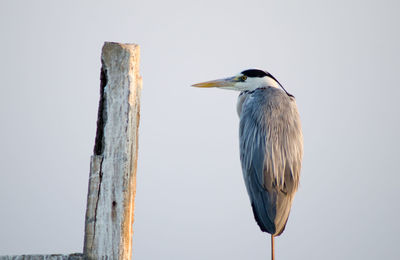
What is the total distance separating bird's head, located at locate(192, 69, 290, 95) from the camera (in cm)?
533

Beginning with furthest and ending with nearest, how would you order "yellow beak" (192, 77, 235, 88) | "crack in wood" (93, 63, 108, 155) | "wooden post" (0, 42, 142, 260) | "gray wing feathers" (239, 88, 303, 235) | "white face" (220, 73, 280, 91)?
"yellow beak" (192, 77, 235, 88) < "white face" (220, 73, 280, 91) < "gray wing feathers" (239, 88, 303, 235) < "crack in wood" (93, 63, 108, 155) < "wooden post" (0, 42, 142, 260)

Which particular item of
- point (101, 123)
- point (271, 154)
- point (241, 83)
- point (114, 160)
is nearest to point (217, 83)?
point (241, 83)

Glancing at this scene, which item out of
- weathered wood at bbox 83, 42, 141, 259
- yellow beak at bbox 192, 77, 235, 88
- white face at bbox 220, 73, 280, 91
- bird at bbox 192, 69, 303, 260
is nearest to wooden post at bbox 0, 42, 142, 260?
weathered wood at bbox 83, 42, 141, 259

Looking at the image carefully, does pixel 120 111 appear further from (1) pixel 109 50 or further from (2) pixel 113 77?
(1) pixel 109 50

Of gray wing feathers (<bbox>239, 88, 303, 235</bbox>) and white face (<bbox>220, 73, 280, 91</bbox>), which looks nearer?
gray wing feathers (<bbox>239, 88, 303, 235</bbox>)

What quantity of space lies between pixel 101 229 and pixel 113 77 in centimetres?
95

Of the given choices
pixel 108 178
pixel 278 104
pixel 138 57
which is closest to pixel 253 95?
pixel 278 104

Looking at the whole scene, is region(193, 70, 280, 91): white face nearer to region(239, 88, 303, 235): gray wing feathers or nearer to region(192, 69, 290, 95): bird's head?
region(192, 69, 290, 95): bird's head

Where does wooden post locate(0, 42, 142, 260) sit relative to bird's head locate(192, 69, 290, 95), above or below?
below

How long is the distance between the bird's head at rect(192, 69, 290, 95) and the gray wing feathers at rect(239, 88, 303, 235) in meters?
0.54

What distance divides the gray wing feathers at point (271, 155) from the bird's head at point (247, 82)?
538 millimetres

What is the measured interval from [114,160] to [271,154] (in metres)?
1.93

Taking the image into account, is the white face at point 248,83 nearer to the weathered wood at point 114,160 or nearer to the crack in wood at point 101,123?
the weathered wood at point 114,160

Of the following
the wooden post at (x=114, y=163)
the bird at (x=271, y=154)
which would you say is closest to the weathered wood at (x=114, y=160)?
the wooden post at (x=114, y=163)
